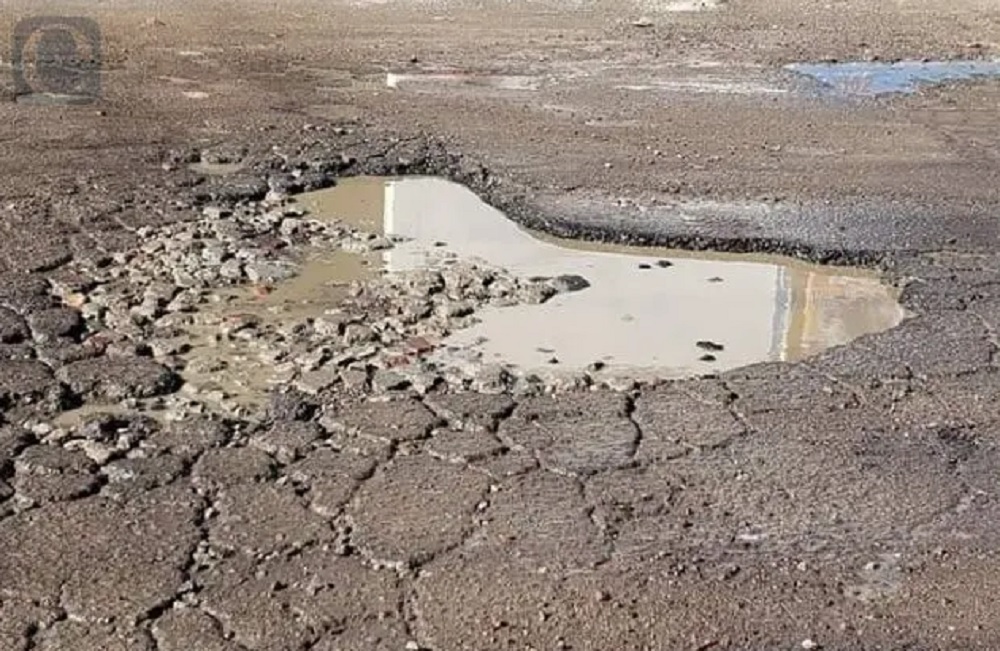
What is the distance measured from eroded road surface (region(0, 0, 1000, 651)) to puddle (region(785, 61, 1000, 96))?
3.57ft

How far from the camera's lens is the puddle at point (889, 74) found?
12203mm

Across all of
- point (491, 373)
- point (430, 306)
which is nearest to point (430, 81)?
point (430, 306)

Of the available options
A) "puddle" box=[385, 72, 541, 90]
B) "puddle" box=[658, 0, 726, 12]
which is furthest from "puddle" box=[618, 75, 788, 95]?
"puddle" box=[658, 0, 726, 12]

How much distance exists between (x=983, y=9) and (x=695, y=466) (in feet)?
46.8

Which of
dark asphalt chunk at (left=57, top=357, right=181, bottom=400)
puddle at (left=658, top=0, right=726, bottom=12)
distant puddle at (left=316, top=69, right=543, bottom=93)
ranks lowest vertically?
dark asphalt chunk at (left=57, top=357, right=181, bottom=400)

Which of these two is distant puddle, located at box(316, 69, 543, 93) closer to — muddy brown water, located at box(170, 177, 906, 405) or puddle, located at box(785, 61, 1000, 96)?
puddle, located at box(785, 61, 1000, 96)

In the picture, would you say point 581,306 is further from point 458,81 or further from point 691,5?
point 691,5

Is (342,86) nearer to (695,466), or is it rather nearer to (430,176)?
(430,176)

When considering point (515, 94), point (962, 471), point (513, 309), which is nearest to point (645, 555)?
point (962, 471)

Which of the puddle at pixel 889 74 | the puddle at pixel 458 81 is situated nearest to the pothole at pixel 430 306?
the puddle at pixel 458 81

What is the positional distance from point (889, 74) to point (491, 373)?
8650mm

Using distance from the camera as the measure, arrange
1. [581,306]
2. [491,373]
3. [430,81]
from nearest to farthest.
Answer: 1. [491,373]
2. [581,306]
3. [430,81]

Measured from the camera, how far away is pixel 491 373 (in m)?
5.54

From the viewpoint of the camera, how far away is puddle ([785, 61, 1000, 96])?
1220cm
